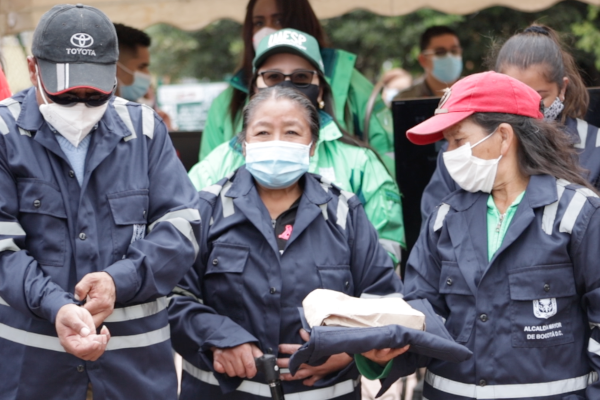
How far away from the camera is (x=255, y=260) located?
3350 mm

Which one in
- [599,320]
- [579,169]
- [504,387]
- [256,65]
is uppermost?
[256,65]

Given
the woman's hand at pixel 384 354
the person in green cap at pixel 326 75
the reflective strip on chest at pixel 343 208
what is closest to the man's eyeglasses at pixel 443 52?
the person in green cap at pixel 326 75

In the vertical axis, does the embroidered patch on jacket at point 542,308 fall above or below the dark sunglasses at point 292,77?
below

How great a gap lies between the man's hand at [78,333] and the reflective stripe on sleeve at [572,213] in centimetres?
167

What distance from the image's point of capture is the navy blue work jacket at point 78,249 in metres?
2.82

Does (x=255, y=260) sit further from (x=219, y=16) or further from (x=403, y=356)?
(x=219, y=16)

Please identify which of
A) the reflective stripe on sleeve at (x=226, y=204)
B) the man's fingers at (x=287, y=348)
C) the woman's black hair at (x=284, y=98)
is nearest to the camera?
the man's fingers at (x=287, y=348)

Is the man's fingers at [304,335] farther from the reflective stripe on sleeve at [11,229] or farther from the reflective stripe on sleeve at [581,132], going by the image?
Answer: the reflective stripe on sleeve at [581,132]

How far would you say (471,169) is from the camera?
10.3ft

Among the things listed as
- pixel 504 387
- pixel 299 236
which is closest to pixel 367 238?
pixel 299 236

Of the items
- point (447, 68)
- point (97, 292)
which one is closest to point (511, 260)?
Answer: point (97, 292)

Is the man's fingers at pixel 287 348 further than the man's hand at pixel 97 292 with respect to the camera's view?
Yes

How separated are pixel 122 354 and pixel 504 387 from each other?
139cm

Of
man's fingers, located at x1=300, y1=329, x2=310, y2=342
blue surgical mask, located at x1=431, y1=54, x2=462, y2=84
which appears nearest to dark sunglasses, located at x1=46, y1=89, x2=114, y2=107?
man's fingers, located at x1=300, y1=329, x2=310, y2=342
